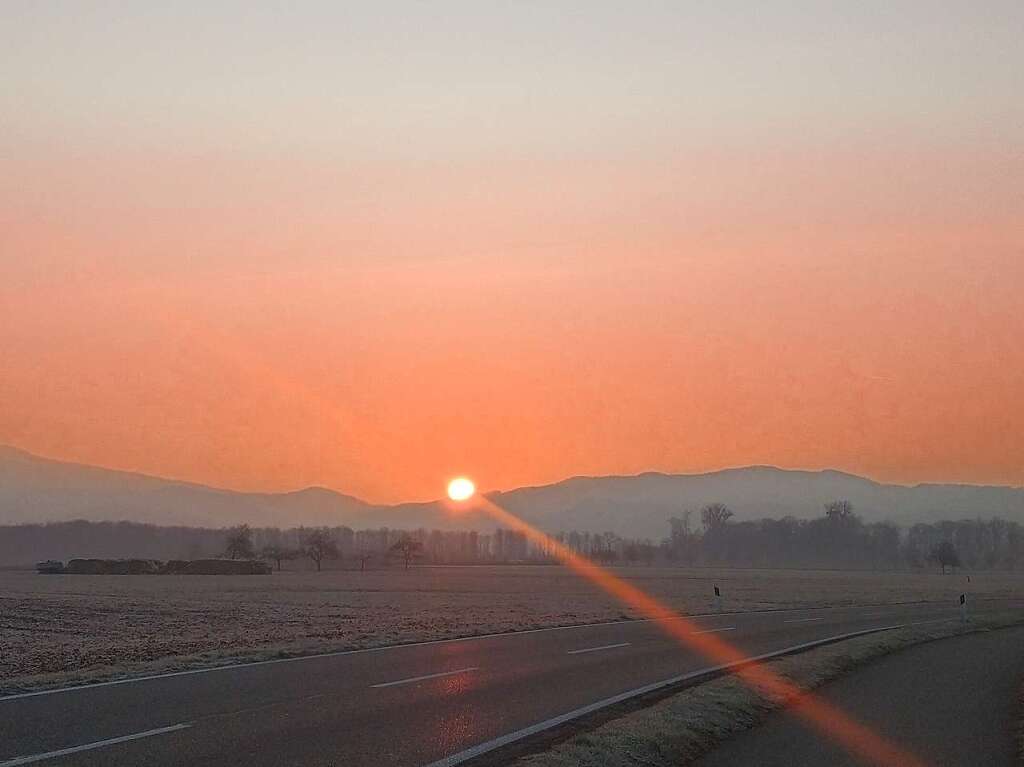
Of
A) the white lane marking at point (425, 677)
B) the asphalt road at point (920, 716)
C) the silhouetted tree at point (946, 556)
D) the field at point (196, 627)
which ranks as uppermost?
the silhouetted tree at point (946, 556)

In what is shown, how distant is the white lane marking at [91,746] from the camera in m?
11.2

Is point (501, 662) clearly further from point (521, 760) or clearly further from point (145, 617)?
point (145, 617)

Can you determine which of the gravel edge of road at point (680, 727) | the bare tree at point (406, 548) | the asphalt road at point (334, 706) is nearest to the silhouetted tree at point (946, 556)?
the bare tree at point (406, 548)

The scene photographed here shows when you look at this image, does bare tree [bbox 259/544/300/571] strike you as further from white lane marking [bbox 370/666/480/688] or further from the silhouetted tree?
white lane marking [bbox 370/666/480/688]

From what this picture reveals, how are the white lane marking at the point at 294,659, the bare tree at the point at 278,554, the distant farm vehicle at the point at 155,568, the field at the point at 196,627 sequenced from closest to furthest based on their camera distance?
the white lane marking at the point at 294,659, the field at the point at 196,627, the distant farm vehicle at the point at 155,568, the bare tree at the point at 278,554

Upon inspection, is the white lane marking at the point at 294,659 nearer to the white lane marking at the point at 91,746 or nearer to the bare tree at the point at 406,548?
the white lane marking at the point at 91,746

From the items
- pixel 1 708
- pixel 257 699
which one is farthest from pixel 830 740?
pixel 1 708

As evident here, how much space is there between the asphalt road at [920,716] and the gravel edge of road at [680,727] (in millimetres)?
296

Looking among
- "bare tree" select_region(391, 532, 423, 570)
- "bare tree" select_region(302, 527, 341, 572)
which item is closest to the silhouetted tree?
"bare tree" select_region(391, 532, 423, 570)

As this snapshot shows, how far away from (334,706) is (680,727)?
4.86 meters

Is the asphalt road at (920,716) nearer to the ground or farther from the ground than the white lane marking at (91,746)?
nearer to the ground

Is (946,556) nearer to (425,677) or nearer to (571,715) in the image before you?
(425,677)

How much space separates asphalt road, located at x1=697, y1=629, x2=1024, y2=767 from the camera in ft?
43.3

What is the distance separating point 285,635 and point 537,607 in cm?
2164
